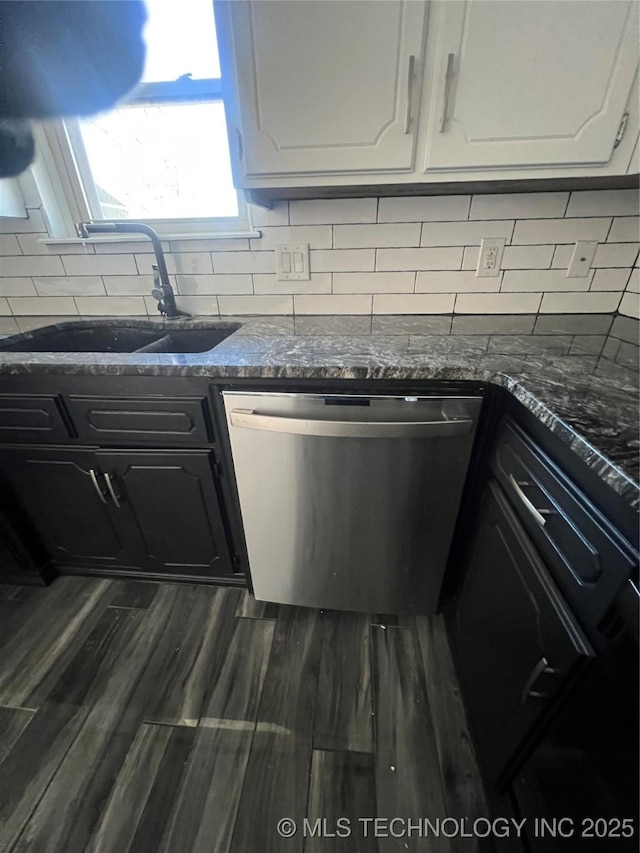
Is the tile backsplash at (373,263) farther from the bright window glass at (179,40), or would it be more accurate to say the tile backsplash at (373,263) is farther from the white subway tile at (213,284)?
the bright window glass at (179,40)

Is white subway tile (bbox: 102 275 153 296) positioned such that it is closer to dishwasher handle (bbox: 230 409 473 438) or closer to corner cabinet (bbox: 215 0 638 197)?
corner cabinet (bbox: 215 0 638 197)

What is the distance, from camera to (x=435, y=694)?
1.06 meters

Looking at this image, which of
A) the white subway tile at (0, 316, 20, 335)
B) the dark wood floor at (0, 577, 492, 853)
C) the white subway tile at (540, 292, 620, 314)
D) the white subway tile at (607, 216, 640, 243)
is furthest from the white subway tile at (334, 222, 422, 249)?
the dark wood floor at (0, 577, 492, 853)

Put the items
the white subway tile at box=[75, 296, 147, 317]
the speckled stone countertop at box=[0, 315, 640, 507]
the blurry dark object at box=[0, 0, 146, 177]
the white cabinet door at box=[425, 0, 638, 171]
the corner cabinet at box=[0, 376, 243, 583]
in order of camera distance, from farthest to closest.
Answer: the white subway tile at box=[75, 296, 147, 317] → the blurry dark object at box=[0, 0, 146, 177] → the corner cabinet at box=[0, 376, 243, 583] → the white cabinet door at box=[425, 0, 638, 171] → the speckled stone countertop at box=[0, 315, 640, 507]

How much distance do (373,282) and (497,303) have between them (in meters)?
0.50

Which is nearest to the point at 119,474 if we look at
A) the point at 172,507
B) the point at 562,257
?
the point at 172,507

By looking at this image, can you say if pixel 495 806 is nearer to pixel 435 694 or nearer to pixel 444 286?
pixel 435 694

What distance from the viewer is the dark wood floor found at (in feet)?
2.73

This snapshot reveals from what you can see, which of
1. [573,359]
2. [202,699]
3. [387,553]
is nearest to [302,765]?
[202,699]

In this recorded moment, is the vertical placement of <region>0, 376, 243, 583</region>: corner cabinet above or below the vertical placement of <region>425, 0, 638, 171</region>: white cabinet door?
below

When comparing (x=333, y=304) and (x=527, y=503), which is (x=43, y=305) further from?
(x=527, y=503)

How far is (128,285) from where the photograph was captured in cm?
152

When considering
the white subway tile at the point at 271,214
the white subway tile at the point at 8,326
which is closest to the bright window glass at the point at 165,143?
the white subway tile at the point at 271,214

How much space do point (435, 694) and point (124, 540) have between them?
1176 millimetres
